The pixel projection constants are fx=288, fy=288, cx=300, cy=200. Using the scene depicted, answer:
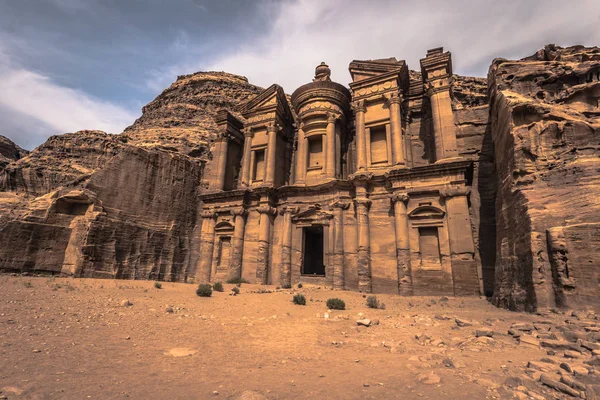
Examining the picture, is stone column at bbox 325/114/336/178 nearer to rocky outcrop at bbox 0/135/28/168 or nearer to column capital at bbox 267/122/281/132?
column capital at bbox 267/122/281/132

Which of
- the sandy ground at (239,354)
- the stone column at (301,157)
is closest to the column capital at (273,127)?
the stone column at (301,157)

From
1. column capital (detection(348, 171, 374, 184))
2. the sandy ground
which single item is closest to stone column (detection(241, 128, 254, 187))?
column capital (detection(348, 171, 374, 184))

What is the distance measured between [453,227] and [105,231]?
18941mm

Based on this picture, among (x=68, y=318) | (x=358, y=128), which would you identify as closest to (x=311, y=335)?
(x=68, y=318)

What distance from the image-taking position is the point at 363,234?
627 inches

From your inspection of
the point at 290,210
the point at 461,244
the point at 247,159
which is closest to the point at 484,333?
the point at 461,244

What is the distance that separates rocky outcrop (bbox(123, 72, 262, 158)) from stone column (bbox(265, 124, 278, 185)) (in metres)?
7.45

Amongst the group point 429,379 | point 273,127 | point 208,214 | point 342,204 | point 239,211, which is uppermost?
point 273,127

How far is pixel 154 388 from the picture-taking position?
381 centimetres

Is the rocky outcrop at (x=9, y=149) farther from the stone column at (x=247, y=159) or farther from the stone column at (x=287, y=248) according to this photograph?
the stone column at (x=287, y=248)

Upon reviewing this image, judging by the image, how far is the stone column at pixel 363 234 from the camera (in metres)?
15.1

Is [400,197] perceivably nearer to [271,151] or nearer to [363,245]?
[363,245]

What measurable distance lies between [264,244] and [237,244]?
209cm

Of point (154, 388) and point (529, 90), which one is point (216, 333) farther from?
point (529, 90)
